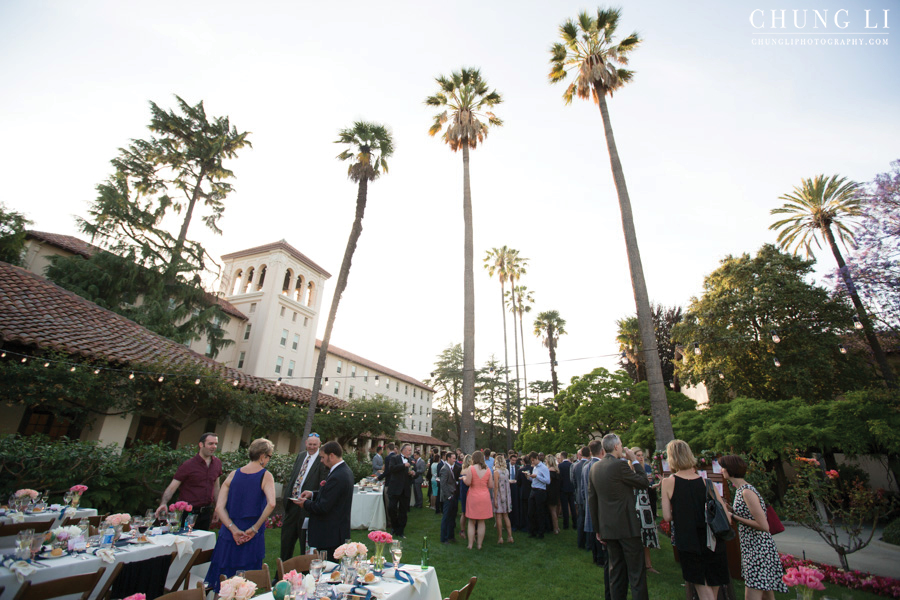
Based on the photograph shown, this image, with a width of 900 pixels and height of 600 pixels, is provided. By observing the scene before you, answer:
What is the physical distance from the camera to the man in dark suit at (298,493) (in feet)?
18.6

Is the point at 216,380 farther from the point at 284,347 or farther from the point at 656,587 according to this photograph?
the point at 284,347

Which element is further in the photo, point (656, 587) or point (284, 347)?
point (284, 347)

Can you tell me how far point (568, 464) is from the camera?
10625 mm

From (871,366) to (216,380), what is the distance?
29.5 meters

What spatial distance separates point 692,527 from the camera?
4.30m

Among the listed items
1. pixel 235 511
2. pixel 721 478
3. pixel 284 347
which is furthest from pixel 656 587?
pixel 284 347

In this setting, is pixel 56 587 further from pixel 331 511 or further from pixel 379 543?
pixel 379 543

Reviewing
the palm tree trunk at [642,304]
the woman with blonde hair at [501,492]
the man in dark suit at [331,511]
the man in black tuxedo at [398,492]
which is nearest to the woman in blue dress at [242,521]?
the man in dark suit at [331,511]

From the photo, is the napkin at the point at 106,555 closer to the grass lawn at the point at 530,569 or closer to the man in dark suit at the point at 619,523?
the grass lawn at the point at 530,569

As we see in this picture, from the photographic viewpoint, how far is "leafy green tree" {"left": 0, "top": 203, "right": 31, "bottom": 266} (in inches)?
720

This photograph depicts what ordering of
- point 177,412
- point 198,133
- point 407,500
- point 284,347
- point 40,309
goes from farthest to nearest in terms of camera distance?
point 284,347 → point 198,133 → point 177,412 → point 40,309 → point 407,500

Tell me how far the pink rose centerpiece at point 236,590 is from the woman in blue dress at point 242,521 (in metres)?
1.76

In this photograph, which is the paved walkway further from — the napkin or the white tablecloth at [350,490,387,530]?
the napkin

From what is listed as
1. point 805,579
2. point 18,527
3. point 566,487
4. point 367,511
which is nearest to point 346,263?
point 367,511
